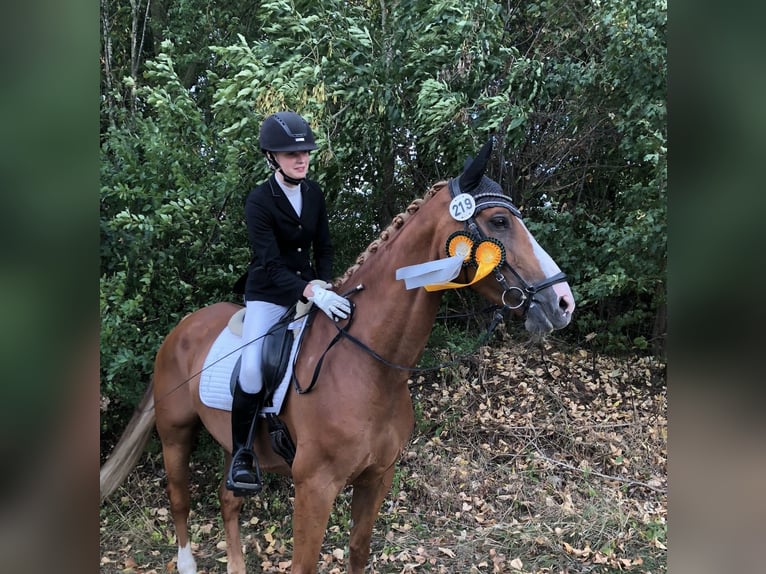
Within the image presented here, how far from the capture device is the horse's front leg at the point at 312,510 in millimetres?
2752

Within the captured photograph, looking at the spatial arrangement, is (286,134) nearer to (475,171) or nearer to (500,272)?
(475,171)

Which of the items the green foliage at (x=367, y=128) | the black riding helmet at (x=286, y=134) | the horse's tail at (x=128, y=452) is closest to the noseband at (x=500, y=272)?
the black riding helmet at (x=286, y=134)

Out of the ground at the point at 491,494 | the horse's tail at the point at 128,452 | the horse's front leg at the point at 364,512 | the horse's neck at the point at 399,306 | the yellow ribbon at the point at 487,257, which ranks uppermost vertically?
the yellow ribbon at the point at 487,257

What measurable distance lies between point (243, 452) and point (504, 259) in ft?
6.27

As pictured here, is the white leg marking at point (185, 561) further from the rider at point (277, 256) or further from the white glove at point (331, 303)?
the white glove at point (331, 303)

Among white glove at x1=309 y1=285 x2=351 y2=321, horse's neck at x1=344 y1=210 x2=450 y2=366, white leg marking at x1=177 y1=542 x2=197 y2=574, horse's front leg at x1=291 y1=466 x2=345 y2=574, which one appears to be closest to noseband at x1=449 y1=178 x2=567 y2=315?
horse's neck at x1=344 y1=210 x2=450 y2=366

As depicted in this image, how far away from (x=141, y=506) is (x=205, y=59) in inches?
197

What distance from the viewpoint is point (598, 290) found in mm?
5508

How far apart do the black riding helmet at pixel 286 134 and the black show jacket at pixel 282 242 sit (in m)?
0.23

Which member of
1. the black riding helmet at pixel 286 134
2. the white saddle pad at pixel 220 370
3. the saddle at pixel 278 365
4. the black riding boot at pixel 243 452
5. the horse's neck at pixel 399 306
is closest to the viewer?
the horse's neck at pixel 399 306

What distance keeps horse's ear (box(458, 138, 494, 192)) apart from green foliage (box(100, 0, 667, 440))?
2.16 m

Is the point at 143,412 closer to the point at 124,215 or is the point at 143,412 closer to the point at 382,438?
the point at 124,215
